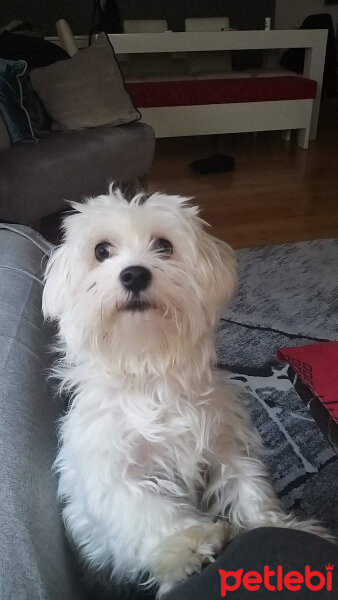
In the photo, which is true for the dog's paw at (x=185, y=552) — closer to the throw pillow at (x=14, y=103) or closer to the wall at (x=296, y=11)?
the throw pillow at (x=14, y=103)

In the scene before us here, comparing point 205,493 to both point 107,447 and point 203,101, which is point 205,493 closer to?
point 107,447

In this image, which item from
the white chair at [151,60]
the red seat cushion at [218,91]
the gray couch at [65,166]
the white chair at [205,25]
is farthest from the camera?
the white chair at [205,25]

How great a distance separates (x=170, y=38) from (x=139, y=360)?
13.4ft

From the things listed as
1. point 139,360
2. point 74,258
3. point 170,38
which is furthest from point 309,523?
point 170,38

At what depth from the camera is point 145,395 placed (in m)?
0.94

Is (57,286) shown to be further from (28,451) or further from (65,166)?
(65,166)

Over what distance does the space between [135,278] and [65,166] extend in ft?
6.71

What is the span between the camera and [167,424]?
3.04 feet

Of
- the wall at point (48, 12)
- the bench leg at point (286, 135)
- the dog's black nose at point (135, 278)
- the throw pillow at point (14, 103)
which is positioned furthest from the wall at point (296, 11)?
the dog's black nose at point (135, 278)

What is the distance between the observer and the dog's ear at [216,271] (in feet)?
2.98

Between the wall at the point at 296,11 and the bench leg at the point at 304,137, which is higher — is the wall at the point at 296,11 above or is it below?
above

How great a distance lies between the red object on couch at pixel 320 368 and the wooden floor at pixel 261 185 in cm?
129

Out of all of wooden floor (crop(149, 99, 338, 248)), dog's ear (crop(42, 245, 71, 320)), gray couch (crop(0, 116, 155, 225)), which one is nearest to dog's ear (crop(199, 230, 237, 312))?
dog's ear (crop(42, 245, 71, 320))

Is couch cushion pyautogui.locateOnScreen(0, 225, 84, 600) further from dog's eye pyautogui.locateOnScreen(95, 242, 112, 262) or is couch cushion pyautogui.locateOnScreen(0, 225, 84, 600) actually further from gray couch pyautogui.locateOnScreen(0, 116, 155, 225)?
gray couch pyautogui.locateOnScreen(0, 116, 155, 225)
